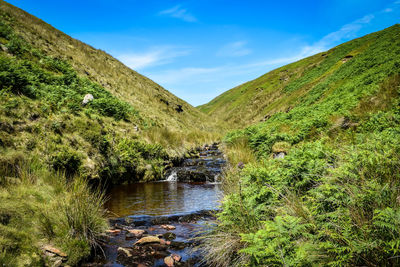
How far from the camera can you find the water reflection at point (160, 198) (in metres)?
6.99

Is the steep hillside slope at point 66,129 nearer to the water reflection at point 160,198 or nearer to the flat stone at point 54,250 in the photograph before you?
the water reflection at point 160,198

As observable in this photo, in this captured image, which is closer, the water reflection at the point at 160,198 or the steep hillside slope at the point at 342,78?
the water reflection at the point at 160,198

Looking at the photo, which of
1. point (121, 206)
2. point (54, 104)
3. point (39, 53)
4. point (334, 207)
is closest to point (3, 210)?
point (121, 206)

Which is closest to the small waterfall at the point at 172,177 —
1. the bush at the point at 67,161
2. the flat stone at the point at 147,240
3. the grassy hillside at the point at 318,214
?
the bush at the point at 67,161

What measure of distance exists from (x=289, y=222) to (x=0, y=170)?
5824 millimetres

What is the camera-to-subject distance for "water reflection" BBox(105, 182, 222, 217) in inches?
275

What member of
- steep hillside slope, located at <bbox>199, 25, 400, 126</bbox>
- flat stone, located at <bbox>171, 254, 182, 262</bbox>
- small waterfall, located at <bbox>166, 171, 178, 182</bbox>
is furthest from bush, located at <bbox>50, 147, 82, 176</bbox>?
steep hillside slope, located at <bbox>199, 25, 400, 126</bbox>

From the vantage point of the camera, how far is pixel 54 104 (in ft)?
34.3

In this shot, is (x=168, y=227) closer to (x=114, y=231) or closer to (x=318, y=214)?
(x=114, y=231)

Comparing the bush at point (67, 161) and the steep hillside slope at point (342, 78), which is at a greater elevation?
the steep hillside slope at point (342, 78)

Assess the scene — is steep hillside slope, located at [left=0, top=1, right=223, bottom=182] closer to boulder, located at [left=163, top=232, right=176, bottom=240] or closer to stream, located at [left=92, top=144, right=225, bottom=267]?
stream, located at [left=92, top=144, right=225, bottom=267]

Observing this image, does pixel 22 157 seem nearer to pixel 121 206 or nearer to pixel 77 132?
pixel 121 206

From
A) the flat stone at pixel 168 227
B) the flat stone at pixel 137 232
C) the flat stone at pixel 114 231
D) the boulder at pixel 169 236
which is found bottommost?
the flat stone at pixel 168 227

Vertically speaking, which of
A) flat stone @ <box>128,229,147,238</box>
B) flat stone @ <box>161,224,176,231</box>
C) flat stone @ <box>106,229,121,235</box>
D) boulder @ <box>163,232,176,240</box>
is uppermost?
flat stone @ <box>106,229,121,235</box>
